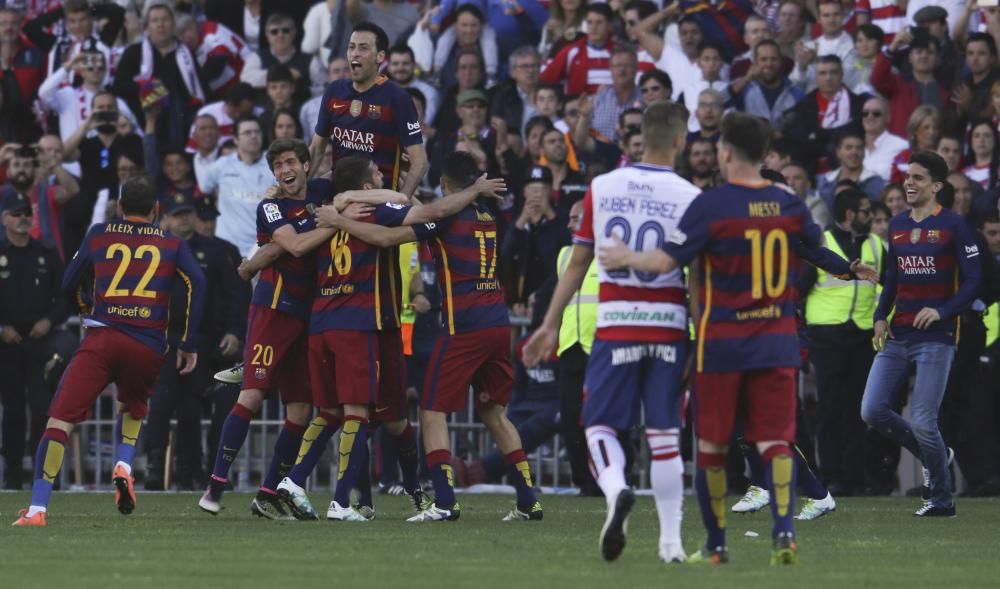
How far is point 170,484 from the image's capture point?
62.6 feet

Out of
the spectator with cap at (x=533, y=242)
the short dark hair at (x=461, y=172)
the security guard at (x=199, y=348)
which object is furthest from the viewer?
the spectator with cap at (x=533, y=242)

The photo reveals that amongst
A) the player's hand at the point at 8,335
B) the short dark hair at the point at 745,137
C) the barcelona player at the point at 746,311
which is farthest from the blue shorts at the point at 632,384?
the player's hand at the point at 8,335

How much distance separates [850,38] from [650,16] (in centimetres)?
221

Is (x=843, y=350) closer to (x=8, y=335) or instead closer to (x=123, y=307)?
(x=123, y=307)

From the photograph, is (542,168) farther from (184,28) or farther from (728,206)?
(728,206)

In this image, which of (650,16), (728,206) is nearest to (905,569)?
(728,206)

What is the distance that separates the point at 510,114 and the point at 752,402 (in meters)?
12.1

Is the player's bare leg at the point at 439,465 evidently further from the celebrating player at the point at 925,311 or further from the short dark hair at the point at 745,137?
the short dark hair at the point at 745,137

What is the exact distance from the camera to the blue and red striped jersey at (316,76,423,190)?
13.9m

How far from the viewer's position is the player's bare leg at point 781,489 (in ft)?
31.8

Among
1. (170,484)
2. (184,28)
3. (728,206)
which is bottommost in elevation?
(170,484)

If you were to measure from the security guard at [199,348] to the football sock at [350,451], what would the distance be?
557cm

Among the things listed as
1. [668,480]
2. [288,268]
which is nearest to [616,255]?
[668,480]

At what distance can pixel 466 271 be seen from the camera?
43.6 ft
